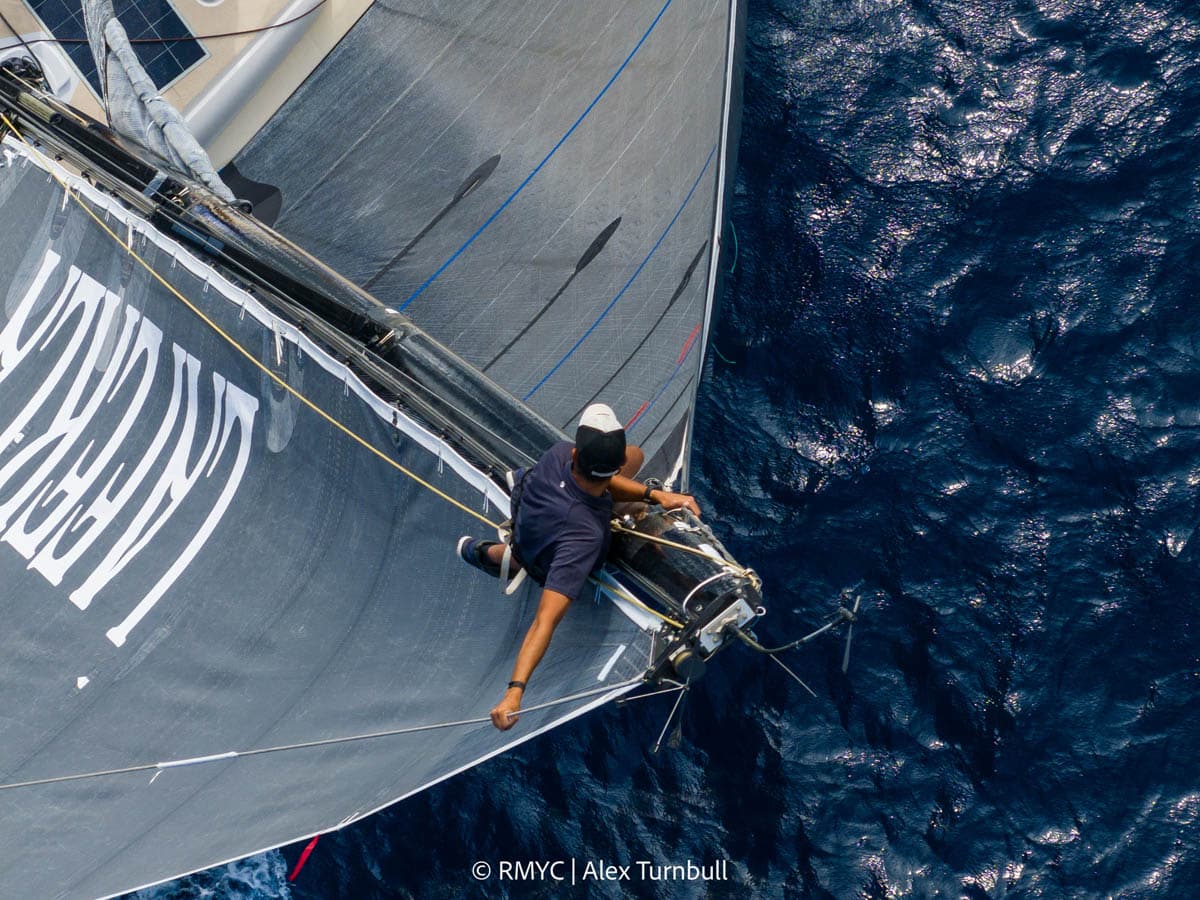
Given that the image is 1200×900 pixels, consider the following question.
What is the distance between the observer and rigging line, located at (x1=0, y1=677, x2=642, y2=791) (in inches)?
300

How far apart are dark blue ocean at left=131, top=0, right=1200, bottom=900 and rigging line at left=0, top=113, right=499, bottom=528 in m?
6.08

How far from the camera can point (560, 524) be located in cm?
782

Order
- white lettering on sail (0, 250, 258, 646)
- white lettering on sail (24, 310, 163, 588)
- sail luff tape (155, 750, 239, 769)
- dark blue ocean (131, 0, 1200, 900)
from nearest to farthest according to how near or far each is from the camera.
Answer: sail luff tape (155, 750, 239, 769) → white lettering on sail (0, 250, 258, 646) → white lettering on sail (24, 310, 163, 588) → dark blue ocean (131, 0, 1200, 900)

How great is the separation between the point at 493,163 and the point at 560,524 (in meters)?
5.14

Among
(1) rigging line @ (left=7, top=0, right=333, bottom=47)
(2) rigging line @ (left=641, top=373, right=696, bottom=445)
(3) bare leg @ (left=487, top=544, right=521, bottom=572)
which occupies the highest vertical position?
(1) rigging line @ (left=7, top=0, right=333, bottom=47)

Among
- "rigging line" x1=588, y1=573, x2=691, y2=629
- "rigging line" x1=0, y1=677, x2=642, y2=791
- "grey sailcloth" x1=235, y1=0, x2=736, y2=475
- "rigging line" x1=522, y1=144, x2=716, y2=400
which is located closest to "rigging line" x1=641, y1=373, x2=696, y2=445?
"grey sailcloth" x1=235, y1=0, x2=736, y2=475

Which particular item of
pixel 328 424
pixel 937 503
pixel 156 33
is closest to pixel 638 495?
pixel 328 424

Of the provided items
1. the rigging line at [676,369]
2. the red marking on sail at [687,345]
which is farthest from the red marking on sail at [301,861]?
the red marking on sail at [687,345]

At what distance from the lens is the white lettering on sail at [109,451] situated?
9820 millimetres

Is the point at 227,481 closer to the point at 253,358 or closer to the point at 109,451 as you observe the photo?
the point at 253,358

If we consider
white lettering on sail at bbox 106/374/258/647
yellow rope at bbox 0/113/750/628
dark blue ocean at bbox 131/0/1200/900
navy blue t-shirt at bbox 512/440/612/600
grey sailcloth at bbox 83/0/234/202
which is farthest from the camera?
dark blue ocean at bbox 131/0/1200/900

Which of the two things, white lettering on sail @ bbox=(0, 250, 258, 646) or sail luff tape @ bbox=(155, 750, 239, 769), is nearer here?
sail luff tape @ bbox=(155, 750, 239, 769)

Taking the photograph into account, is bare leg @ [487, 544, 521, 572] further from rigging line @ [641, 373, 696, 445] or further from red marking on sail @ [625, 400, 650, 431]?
rigging line @ [641, 373, 696, 445]

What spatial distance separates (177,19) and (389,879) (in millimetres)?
9376
